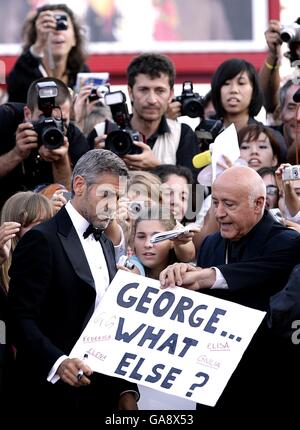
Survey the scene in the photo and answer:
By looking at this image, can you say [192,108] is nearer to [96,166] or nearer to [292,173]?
[292,173]

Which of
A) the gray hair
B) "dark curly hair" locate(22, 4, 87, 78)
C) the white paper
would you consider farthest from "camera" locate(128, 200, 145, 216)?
"dark curly hair" locate(22, 4, 87, 78)

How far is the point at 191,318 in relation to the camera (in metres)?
6.78

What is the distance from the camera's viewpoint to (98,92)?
9453mm

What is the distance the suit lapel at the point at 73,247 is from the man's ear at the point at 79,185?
0.12 metres

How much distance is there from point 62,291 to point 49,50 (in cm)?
312

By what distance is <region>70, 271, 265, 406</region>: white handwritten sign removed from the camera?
6645mm

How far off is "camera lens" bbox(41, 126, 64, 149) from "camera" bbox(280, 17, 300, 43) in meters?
1.70

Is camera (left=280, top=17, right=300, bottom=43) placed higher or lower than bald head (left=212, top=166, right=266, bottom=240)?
higher

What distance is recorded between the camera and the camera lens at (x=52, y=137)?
322 inches

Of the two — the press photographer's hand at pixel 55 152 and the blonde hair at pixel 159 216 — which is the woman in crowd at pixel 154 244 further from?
the press photographer's hand at pixel 55 152

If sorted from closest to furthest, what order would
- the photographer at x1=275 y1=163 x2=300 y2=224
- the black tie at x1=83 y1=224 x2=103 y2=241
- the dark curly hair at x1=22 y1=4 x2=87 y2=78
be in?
the black tie at x1=83 y1=224 x2=103 y2=241 < the photographer at x1=275 y1=163 x2=300 y2=224 < the dark curly hair at x1=22 y1=4 x2=87 y2=78

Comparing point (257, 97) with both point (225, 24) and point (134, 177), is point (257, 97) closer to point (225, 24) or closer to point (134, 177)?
point (134, 177)

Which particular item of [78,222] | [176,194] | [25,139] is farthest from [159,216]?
[78,222]

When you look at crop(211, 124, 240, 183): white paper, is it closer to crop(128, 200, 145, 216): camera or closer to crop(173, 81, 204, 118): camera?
crop(128, 200, 145, 216): camera
